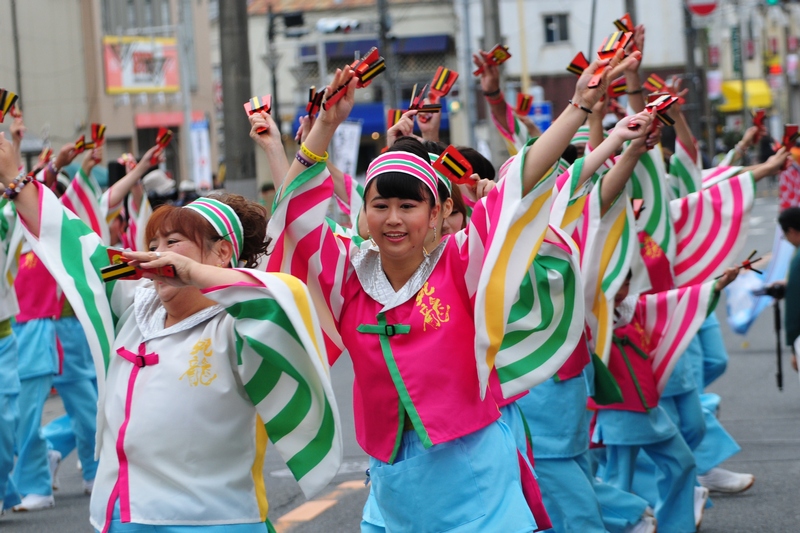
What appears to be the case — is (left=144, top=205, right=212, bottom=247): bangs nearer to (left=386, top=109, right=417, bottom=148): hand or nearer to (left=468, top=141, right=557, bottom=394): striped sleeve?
(left=468, top=141, right=557, bottom=394): striped sleeve

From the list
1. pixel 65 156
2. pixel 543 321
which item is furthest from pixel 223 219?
pixel 65 156

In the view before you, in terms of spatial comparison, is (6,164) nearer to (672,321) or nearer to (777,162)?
(672,321)

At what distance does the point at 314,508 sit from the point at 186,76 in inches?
884

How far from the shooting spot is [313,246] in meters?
3.54

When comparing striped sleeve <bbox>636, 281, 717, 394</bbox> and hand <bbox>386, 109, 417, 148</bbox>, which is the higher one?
hand <bbox>386, 109, 417, 148</bbox>

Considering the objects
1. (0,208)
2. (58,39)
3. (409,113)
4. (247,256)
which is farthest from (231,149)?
(58,39)

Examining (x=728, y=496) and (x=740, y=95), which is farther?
(x=740, y=95)

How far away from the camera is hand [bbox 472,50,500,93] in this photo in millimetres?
5188

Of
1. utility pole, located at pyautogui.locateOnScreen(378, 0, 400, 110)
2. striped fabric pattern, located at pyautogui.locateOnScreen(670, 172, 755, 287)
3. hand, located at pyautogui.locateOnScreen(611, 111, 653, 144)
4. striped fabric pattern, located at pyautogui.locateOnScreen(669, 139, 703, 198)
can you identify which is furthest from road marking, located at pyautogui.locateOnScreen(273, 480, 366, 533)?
utility pole, located at pyautogui.locateOnScreen(378, 0, 400, 110)

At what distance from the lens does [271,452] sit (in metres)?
8.20

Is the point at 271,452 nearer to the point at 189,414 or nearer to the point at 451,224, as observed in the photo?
the point at 451,224

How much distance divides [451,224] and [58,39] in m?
23.0

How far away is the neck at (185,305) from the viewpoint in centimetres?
340

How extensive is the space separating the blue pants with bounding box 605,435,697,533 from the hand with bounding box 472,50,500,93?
1.76 meters
